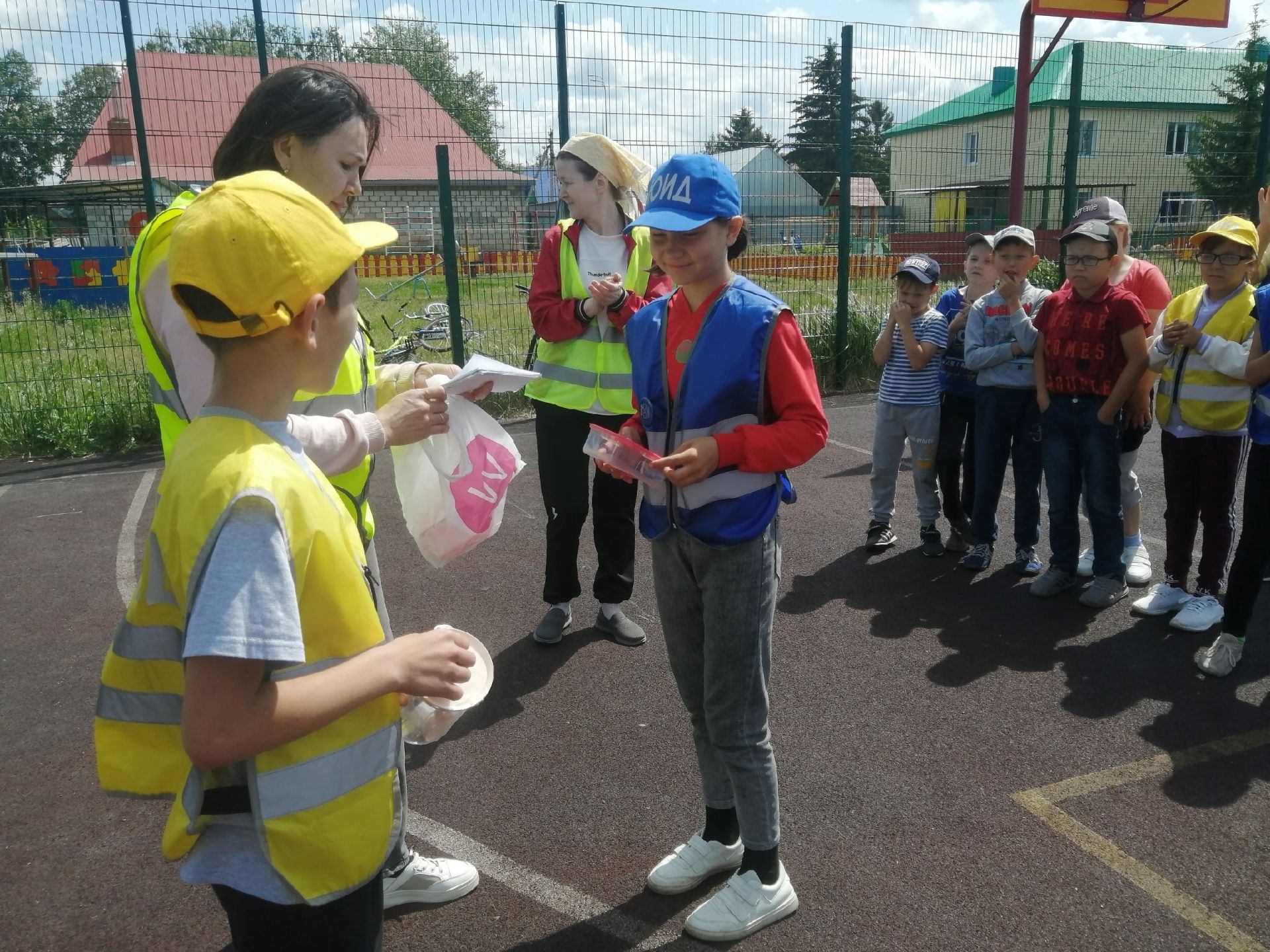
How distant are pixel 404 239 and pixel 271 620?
808 cm

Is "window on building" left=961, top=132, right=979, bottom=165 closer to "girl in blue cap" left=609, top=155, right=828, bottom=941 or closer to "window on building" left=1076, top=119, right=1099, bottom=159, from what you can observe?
"window on building" left=1076, top=119, right=1099, bottom=159

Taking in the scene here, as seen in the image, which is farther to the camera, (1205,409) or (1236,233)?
(1205,409)

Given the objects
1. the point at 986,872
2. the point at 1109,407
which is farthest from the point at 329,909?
the point at 1109,407

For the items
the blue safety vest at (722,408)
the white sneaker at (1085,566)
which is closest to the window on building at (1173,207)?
the white sneaker at (1085,566)

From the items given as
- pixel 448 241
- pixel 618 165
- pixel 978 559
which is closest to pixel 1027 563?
pixel 978 559

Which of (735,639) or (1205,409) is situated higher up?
(1205,409)

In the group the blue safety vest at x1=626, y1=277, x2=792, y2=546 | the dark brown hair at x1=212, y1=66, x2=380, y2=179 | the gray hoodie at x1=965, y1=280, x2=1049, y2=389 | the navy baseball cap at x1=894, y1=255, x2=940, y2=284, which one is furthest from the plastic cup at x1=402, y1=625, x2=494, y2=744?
the navy baseball cap at x1=894, y1=255, x2=940, y2=284

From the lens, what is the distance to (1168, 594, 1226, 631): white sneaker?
14.6 feet

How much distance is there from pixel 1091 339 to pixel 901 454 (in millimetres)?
1284

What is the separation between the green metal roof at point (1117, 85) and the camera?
10477 mm

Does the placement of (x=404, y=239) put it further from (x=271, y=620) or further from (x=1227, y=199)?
(x=1227, y=199)

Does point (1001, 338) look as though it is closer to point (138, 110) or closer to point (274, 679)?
point (274, 679)

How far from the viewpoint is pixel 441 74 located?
8703mm

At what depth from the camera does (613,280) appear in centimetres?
411
